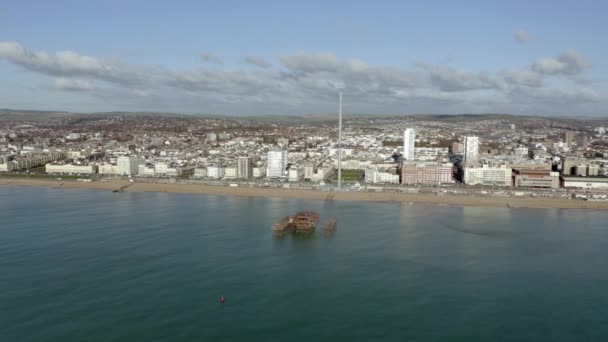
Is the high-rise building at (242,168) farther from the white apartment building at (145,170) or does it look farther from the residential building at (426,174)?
the residential building at (426,174)

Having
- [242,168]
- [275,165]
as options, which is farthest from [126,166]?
[275,165]

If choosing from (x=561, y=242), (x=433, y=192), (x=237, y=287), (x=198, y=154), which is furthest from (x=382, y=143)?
(x=237, y=287)

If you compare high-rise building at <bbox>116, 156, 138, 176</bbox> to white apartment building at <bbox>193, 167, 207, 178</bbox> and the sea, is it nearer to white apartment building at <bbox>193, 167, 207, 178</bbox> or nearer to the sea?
white apartment building at <bbox>193, 167, 207, 178</bbox>

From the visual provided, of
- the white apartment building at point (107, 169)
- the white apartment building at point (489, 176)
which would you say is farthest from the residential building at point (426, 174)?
the white apartment building at point (107, 169)

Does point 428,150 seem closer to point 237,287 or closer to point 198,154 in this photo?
point 198,154

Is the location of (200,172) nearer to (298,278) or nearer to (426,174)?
(426,174)
